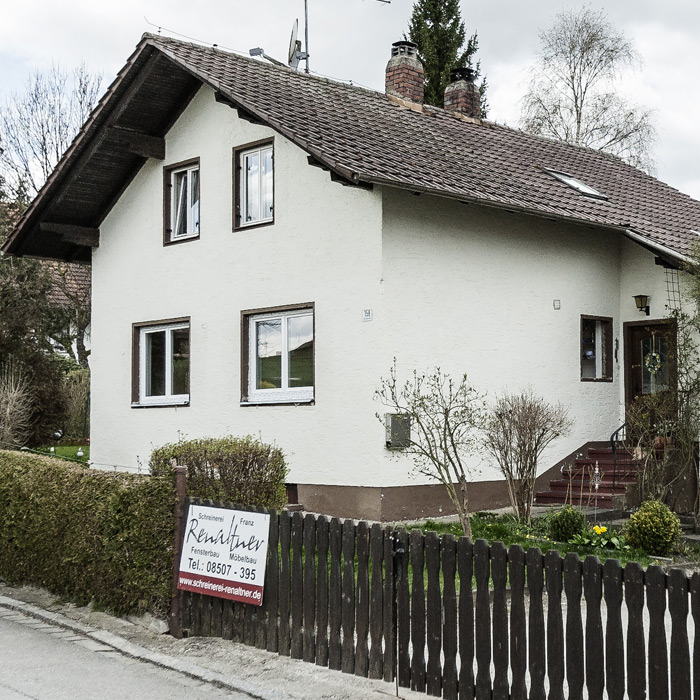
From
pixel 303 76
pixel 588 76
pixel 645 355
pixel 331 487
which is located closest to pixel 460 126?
pixel 303 76

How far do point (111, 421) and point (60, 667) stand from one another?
37.0 feet

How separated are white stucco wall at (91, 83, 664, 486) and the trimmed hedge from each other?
4958mm

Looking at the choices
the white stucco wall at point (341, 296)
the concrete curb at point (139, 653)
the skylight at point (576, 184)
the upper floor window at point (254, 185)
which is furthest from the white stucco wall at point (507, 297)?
the concrete curb at point (139, 653)

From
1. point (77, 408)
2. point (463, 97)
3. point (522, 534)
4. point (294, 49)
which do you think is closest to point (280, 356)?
point (522, 534)

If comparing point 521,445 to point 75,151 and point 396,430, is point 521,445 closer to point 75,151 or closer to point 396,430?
point 396,430

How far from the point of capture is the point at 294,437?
1476 cm

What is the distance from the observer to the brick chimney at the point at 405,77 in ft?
67.1

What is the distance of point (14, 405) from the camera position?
69.8 feet

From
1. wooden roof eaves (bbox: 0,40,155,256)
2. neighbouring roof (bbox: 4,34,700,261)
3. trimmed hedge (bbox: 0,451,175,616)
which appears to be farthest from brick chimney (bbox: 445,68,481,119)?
trimmed hedge (bbox: 0,451,175,616)

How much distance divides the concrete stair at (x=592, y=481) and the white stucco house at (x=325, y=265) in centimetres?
42

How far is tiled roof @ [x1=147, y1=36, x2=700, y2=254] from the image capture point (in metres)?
13.8

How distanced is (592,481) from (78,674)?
9.09 metres

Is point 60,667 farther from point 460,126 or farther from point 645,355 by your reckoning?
point 460,126

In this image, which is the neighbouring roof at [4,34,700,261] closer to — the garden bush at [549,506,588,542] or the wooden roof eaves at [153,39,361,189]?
the wooden roof eaves at [153,39,361,189]
